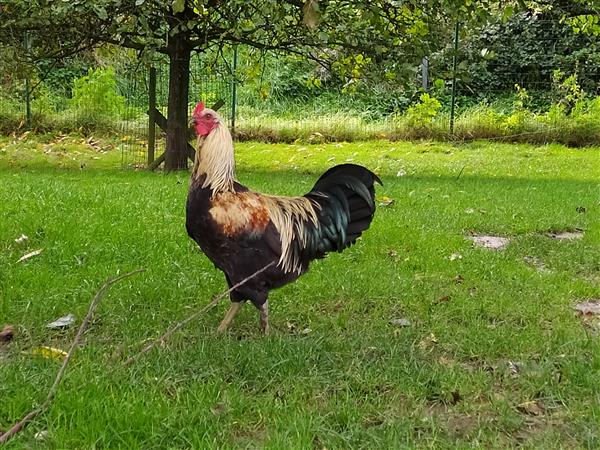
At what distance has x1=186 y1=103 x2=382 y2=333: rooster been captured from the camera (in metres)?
3.73

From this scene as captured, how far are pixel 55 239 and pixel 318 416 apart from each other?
138 inches

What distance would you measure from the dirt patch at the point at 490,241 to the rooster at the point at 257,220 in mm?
2535

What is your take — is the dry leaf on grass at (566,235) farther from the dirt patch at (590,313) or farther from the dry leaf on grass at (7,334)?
the dry leaf on grass at (7,334)

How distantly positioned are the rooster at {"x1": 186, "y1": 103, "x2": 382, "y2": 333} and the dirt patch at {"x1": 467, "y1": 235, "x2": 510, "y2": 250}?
2.54 metres

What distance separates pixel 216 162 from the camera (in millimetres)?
3779

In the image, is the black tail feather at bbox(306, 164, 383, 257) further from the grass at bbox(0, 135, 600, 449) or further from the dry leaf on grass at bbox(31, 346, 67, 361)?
the dry leaf on grass at bbox(31, 346, 67, 361)

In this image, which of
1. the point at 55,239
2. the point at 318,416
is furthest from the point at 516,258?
the point at 55,239

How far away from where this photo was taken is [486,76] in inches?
749

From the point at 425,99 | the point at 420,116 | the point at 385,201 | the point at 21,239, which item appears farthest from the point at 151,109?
the point at 420,116

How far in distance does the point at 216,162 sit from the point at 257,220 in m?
0.39

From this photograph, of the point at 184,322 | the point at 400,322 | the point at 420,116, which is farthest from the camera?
the point at 420,116

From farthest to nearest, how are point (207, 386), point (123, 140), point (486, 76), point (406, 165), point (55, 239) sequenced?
point (486, 76) < point (123, 140) < point (406, 165) < point (55, 239) < point (207, 386)

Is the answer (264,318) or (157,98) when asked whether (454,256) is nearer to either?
(264,318)

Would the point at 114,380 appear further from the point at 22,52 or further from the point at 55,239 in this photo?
the point at 22,52
